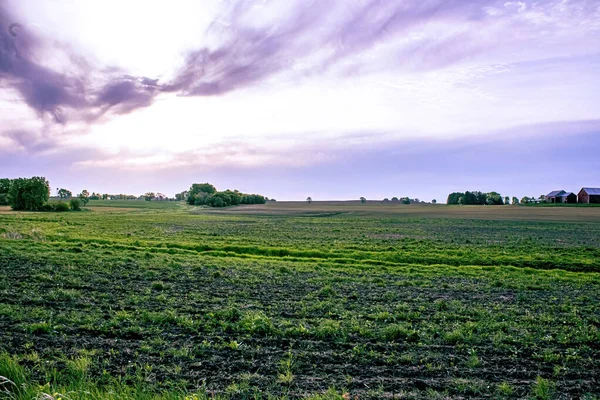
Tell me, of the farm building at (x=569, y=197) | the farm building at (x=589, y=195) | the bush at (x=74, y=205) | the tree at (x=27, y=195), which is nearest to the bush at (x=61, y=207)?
the bush at (x=74, y=205)

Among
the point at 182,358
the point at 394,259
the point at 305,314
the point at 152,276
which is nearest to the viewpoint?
the point at 182,358

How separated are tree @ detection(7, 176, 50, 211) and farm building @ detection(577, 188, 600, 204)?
7259 inches

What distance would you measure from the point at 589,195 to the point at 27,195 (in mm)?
187163

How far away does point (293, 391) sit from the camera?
730 cm

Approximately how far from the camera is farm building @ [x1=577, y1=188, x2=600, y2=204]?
5344 inches

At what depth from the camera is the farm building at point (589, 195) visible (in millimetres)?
135750

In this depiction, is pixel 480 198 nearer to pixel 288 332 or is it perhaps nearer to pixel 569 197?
pixel 569 197

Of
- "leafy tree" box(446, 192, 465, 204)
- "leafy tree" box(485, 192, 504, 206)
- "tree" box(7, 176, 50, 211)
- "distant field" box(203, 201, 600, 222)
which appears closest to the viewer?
"distant field" box(203, 201, 600, 222)

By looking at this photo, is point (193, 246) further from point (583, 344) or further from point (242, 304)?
point (583, 344)

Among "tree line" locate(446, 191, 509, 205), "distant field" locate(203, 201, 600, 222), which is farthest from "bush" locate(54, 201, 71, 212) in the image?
"tree line" locate(446, 191, 509, 205)

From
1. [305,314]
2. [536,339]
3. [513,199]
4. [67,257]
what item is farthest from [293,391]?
[513,199]

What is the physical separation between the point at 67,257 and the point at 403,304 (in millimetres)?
20044

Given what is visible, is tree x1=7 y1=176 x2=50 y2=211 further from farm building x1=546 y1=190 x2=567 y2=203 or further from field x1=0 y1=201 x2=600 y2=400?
farm building x1=546 y1=190 x2=567 y2=203

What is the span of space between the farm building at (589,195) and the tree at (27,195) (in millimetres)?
184379
